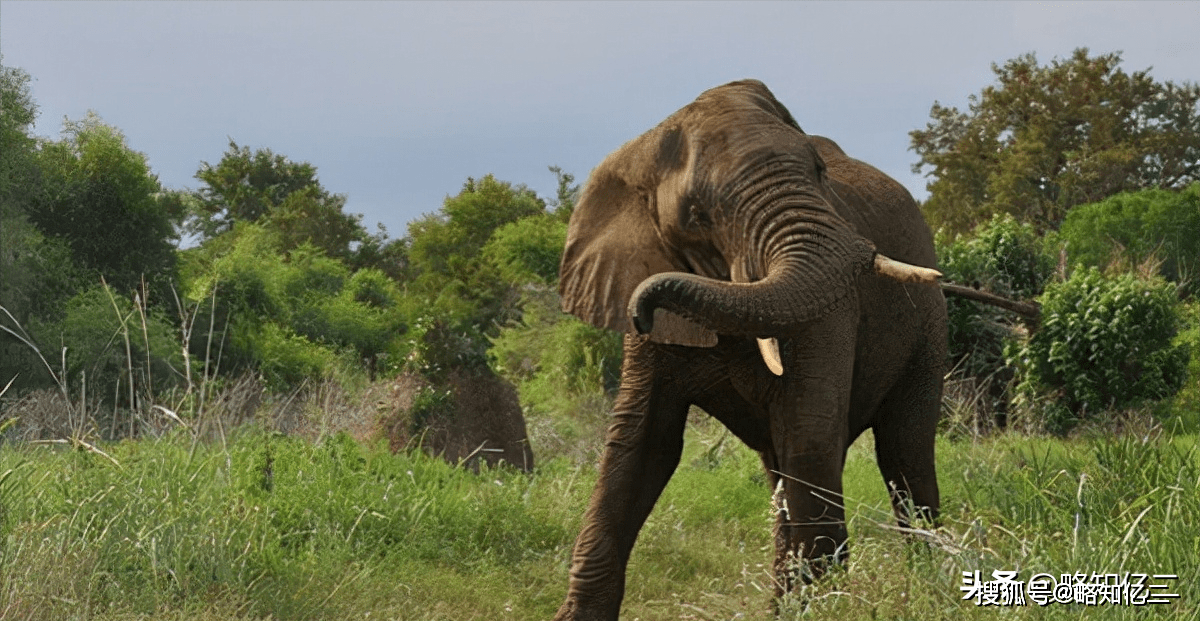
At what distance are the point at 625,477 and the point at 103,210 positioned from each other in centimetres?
2042

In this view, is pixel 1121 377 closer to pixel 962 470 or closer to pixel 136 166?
pixel 962 470

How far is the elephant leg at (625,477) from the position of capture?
555 centimetres

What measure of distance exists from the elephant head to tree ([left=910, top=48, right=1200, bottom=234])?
31373 mm

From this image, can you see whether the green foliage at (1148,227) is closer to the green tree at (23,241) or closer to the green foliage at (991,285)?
the green foliage at (991,285)

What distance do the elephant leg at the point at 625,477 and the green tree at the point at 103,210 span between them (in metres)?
19.4

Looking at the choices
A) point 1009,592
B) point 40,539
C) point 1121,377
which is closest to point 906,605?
point 1009,592

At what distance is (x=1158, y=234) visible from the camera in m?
31.5

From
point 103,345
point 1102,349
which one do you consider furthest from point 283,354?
point 1102,349

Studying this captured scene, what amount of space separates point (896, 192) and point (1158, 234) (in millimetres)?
27596

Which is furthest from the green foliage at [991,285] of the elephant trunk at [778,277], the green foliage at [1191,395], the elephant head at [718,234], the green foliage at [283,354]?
the green foliage at [283,354]

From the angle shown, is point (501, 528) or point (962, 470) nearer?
point (501, 528)

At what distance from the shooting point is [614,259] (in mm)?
5484

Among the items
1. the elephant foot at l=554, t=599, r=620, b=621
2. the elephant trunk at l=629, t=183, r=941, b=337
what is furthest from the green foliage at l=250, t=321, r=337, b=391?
the elephant trunk at l=629, t=183, r=941, b=337

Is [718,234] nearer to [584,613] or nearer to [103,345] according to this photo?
[584,613]
